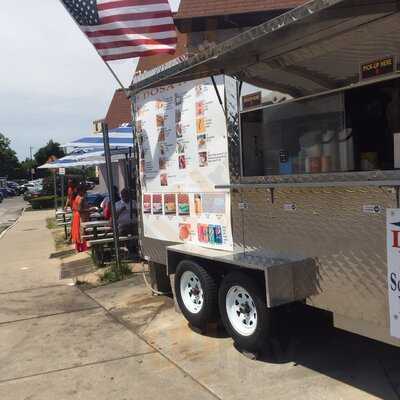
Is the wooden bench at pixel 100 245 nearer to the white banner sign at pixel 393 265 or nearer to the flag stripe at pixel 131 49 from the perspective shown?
the flag stripe at pixel 131 49

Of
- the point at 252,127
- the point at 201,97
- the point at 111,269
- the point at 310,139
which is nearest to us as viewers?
the point at 310,139

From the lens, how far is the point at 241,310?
4.95 metres

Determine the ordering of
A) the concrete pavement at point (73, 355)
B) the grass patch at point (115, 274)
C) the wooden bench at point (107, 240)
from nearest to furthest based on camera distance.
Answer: the concrete pavement at point (73, 355) → the grass patch at point (115, 274) → the wooden bench at point (107, 240)

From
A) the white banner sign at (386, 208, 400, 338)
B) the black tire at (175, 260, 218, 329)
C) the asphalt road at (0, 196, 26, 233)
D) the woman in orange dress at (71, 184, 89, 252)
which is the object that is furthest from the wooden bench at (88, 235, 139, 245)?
the asphalt road at (0, 196, 26, 233)

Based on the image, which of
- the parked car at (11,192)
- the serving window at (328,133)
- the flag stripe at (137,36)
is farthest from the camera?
the parked car at (11,192)

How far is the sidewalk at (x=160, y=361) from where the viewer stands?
431 centimetres

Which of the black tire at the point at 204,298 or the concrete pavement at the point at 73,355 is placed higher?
the black tire at the point at 204,298

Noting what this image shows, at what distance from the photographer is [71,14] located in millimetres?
7191

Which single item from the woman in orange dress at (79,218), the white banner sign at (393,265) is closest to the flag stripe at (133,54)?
the white banner sign at (393,265)

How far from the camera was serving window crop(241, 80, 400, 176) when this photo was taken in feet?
13.1

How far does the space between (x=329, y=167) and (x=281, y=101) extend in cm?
73

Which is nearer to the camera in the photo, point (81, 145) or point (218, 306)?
point (218, 306)

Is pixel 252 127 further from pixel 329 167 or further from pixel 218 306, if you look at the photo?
pixel 218 306

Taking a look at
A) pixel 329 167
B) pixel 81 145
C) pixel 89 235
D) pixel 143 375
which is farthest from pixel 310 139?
pixel 81 145
